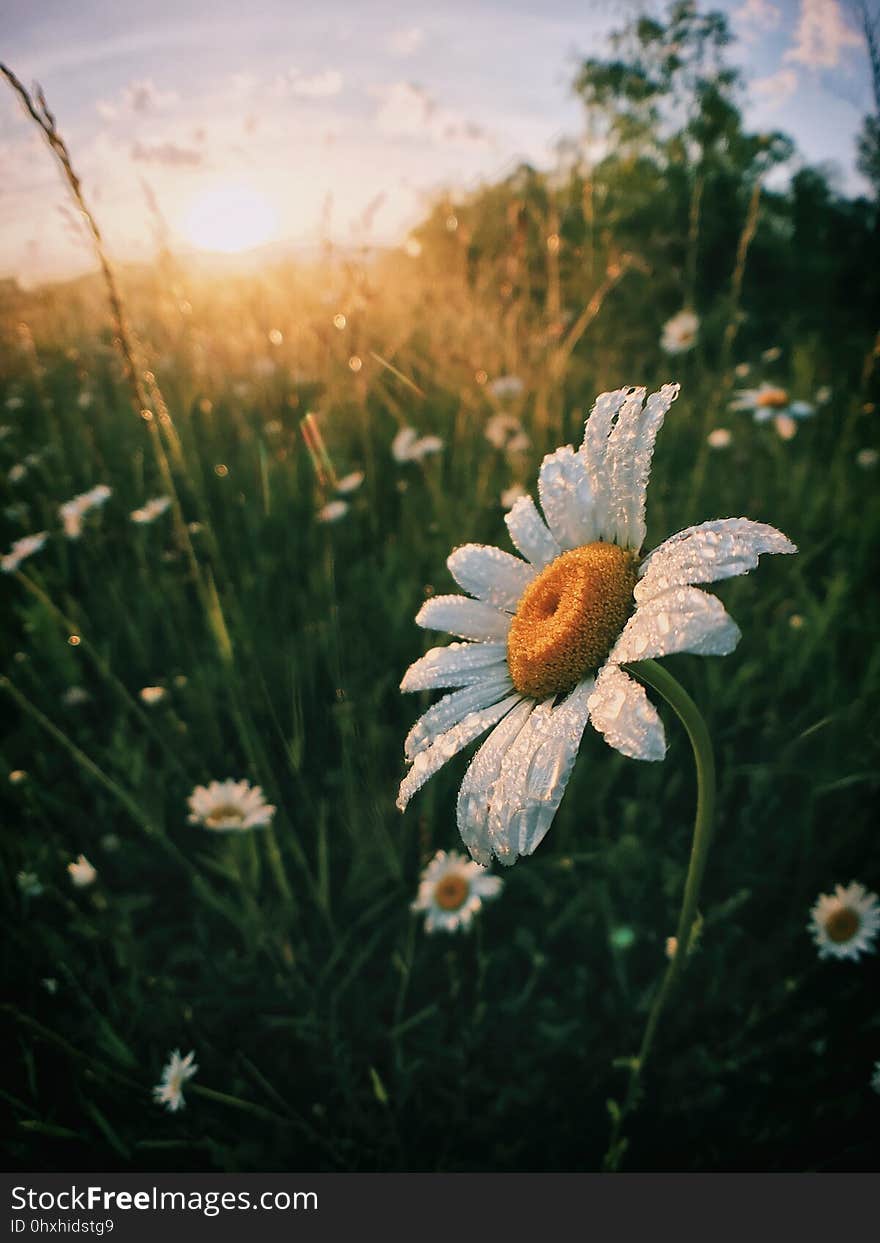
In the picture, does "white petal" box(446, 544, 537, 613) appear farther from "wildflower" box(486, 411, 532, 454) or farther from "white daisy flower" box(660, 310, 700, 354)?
"white daisy flower" box(660, 310, 700, 354)

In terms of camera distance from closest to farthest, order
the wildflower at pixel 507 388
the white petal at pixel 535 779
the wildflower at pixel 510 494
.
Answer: the white petal at pixel 535 779
the wildflower at pixel 510 494
the wildflower at pixel 507 388

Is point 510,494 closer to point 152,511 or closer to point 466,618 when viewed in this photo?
point 466,618

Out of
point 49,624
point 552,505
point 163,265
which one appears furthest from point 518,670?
point 163,265

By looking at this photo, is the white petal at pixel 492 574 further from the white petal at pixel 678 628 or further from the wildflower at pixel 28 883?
the wildflower at pixel 28 883

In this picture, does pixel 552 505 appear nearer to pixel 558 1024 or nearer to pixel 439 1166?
pixel 558 1024

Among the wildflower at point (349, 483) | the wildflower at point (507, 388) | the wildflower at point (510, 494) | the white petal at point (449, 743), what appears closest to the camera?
the white petal at point (449, 743)

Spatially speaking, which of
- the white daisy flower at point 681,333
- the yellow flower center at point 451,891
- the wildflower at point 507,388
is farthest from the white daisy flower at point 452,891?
the white daisy flower at point 681,333

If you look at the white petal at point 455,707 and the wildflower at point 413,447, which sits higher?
the wildflower at point 413,447

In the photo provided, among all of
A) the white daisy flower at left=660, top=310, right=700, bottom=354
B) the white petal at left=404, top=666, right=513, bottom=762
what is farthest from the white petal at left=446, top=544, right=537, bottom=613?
the white daisy flower at left=660, top=310, right=700, bottom=354
